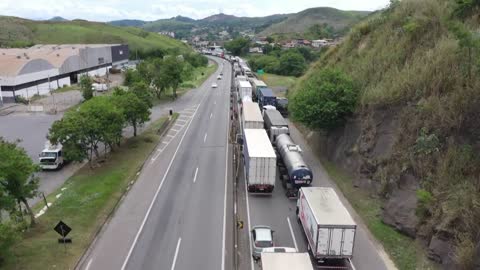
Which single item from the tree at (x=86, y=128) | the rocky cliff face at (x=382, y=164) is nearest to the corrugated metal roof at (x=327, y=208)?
the rocky cliff face at (x=382, y=164)

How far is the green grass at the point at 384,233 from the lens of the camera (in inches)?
899

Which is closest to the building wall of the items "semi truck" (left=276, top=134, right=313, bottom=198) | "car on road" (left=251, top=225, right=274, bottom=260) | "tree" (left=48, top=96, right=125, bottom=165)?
"tree" (left=48, top=96, right=125, bottom=165)

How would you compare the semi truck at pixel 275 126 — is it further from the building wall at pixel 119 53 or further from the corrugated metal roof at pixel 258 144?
the building wall at pixel 119 53

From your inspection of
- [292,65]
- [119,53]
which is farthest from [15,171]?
[119,53]

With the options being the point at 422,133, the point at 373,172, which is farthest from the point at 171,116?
the point at 422,133

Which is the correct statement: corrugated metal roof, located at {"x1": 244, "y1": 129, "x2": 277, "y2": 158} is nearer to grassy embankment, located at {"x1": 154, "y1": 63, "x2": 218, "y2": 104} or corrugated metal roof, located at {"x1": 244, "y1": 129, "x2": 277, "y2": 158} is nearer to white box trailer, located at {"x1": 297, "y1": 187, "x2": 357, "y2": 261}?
white box trailer, located at {"x1": 297, "y1": 187, "x2": 357, "y2": 261}

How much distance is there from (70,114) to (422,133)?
103ft

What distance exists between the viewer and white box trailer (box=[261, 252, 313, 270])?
17797mm

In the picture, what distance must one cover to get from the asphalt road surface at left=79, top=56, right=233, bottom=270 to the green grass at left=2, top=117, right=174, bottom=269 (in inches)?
38.9

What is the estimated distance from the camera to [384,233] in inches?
1026

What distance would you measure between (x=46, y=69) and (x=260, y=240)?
83541 millimetres

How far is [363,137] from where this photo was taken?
115 feet

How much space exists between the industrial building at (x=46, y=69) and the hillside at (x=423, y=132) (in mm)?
63993

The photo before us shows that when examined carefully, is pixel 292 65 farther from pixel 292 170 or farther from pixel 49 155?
pixel 292 170
